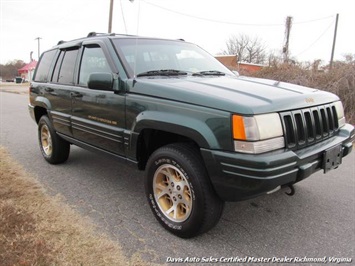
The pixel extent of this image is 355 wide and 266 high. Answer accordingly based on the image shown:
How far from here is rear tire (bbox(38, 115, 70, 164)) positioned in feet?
15.7

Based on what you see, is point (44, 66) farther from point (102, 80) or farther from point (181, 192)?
point (181, 192)

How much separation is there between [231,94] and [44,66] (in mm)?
3701

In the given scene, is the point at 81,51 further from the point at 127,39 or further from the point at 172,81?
the point at 172,81

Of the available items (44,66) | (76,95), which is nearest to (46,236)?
(76,95)

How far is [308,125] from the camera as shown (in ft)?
9.06

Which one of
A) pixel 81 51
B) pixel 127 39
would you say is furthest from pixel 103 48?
pixel 81 51

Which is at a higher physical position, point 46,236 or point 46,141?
point 46,141

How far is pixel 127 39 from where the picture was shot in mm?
3691

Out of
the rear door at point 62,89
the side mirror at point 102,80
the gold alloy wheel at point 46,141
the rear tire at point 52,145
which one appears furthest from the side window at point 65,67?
the side mirror at point 102,80

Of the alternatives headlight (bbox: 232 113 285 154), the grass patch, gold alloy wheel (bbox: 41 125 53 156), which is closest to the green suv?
headlight (bbox: 232 113 285 154)

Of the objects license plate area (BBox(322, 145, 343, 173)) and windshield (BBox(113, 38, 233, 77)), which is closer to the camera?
license plate area (BBox(322, 145, 343, 173))

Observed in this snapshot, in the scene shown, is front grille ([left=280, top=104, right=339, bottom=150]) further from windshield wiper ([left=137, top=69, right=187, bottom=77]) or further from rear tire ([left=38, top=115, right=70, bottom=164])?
rear tire ([left=38, top=115, right=70, bottom=164])

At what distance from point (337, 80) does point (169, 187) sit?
8.27 metres

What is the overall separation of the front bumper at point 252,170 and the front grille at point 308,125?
11 centimetres
